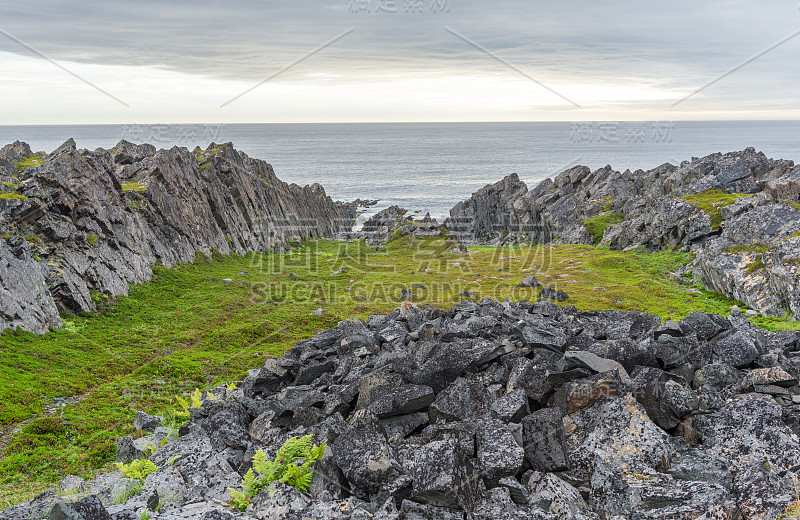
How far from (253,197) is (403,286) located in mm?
35463

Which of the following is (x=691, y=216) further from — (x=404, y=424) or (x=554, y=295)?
(x=404, y=424)

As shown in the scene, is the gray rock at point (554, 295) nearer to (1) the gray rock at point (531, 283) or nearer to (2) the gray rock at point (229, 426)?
(1) the gray rock at point (531, 283)

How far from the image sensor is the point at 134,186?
50938 millimetres

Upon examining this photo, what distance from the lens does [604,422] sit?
10656mm

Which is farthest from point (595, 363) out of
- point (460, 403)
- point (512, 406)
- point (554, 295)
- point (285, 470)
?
point (554, 295)

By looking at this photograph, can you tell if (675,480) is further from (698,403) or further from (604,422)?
(698,403)

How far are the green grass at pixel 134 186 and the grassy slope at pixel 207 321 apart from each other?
32.7 ft

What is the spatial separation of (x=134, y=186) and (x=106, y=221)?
1424 centimetres

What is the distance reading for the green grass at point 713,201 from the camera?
4473 cm

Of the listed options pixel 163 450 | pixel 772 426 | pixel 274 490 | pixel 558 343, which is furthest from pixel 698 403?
pixel 163 450

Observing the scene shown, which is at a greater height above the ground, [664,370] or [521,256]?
[664,370]

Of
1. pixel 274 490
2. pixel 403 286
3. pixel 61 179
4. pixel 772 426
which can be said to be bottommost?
pixel 403 286

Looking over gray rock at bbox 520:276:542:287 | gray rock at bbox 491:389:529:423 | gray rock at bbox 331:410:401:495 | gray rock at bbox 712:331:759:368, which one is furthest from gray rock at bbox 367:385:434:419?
gray rock at bbox 520:276:542:287

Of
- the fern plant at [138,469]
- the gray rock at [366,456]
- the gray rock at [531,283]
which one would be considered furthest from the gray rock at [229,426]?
the gray rock at [531,283]
